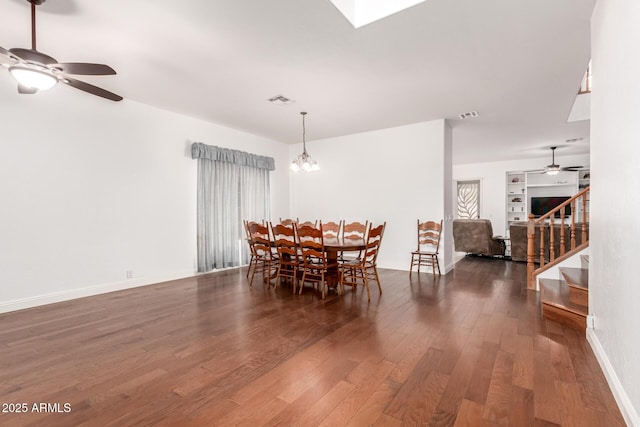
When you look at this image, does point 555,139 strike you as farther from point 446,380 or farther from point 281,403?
point 281,403

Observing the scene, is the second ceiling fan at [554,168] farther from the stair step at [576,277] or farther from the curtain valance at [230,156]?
the curtain valance at [230,156]

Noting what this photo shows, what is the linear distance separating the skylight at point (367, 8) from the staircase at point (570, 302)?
308cm

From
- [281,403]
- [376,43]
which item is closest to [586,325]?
[281,403]

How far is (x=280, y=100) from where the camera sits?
439cm

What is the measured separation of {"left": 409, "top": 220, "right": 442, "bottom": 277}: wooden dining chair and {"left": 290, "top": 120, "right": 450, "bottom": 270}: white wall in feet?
0.56

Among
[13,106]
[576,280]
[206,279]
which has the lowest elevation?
[206,279]

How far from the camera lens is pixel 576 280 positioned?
3.19m

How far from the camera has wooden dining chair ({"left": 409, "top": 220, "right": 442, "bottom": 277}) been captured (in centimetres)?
524

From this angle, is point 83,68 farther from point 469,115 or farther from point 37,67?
point 469,115

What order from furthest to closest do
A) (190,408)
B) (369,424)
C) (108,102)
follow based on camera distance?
(108,102) → (190,408) → (369,424)

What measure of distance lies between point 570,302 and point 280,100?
4265 mm

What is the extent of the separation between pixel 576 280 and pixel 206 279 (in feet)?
16.3

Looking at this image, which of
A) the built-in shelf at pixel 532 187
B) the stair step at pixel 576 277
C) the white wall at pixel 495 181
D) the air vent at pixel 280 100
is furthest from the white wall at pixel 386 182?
the white wall at pixel 495 181

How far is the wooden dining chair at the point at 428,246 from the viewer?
524 cm
